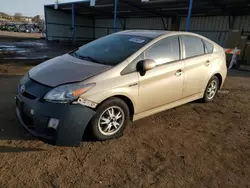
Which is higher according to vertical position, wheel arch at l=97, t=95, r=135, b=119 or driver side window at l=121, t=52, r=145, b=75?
driver side window at l=121, t=52, r=145, b=75

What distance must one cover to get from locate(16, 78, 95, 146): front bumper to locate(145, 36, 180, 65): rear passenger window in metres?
1.42

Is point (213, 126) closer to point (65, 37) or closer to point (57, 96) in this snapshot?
point (57, 96)

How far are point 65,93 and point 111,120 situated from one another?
802 mm

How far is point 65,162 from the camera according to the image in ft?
8.37

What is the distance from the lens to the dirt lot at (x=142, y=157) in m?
2.31

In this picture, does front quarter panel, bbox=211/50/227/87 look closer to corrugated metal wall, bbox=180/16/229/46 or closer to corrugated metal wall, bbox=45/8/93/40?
corrugated metal wall, bbox=180/16/229/46

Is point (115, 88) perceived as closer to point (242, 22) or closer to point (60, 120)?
point (60, 120)

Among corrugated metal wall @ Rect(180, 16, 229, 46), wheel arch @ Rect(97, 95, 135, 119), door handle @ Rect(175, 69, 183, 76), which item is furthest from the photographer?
corrugated metal wall @ Rect(180, 16, 229, 46)

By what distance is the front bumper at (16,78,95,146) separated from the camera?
2541 millimetres

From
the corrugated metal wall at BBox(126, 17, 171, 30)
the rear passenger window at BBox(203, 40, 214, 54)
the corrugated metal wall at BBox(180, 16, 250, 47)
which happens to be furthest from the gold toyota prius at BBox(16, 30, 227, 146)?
the corrugated metal wall at BBox(126, 17, 171, 30)

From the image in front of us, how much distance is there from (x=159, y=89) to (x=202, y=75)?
1.36 metres

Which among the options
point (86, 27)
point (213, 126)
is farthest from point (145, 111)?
point (86, 27)

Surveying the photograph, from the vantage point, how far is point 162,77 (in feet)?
11.3

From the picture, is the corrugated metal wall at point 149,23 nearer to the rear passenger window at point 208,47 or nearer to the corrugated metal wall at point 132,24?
the corrugated metal wall at point 132,24
